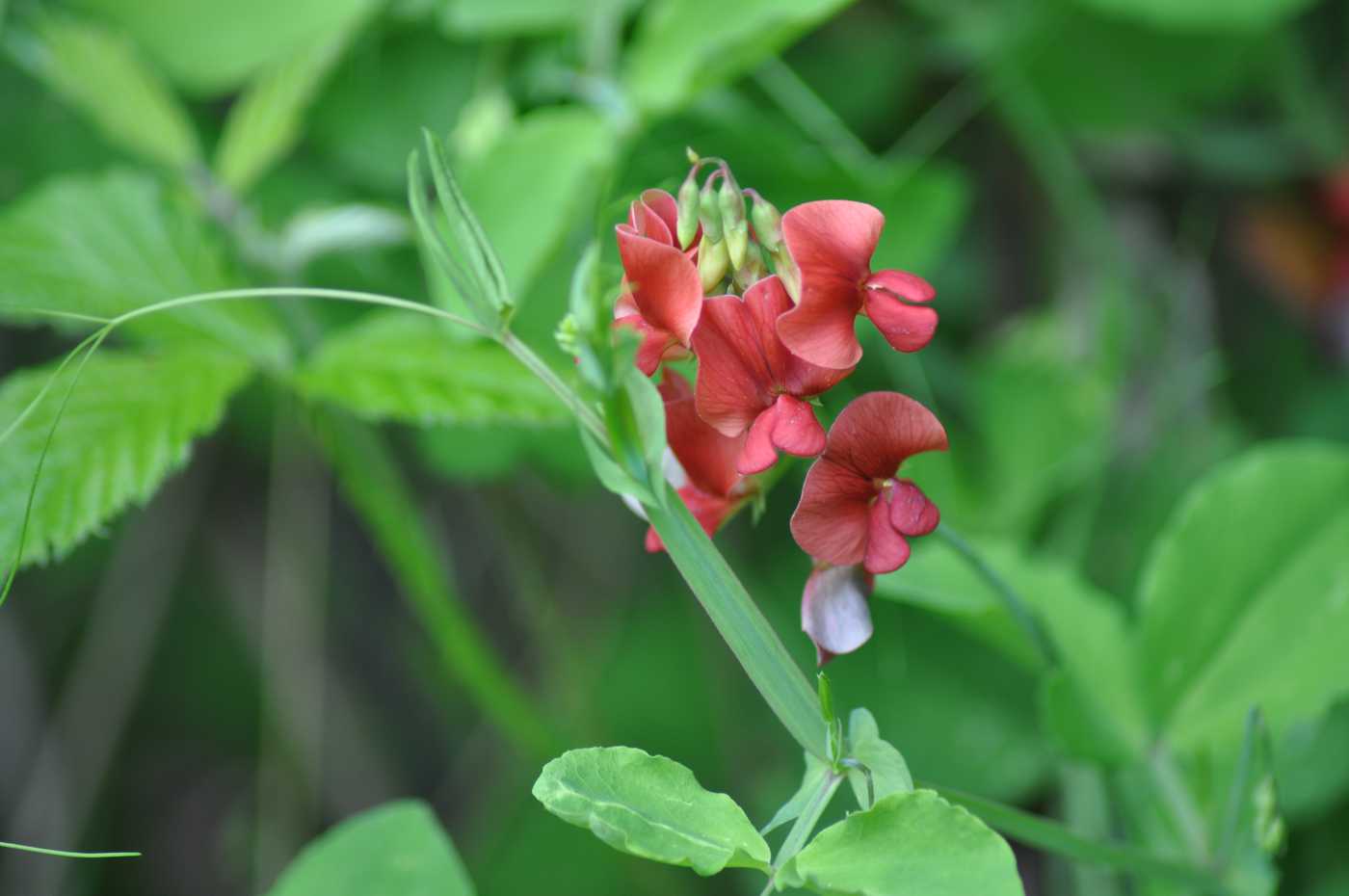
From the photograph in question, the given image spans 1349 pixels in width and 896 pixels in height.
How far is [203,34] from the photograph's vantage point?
136 cm

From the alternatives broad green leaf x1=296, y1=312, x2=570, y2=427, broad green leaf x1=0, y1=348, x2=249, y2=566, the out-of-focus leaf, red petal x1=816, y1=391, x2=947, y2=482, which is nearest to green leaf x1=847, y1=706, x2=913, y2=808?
red petal x1=816, y1=391, x2=947, y2=482

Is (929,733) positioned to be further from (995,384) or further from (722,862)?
(722,862)

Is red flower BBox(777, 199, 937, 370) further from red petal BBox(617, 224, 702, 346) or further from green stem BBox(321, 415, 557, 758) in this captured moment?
green stem BBox(321, 415, 557, 758)

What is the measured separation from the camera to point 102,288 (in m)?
1.05

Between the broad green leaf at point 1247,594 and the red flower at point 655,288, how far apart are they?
538mm

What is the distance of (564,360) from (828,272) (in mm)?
506

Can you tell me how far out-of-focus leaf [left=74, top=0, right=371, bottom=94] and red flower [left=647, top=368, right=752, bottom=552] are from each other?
85 cm

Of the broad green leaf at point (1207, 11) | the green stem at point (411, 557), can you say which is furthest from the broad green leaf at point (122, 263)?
the broad green leaf at point (1207, 11)

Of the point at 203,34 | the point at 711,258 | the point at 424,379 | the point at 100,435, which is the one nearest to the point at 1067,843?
the point at 711,258

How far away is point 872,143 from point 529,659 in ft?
3.13

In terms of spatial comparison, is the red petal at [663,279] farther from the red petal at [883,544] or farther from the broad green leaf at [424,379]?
the broad green leaf at [424,379]

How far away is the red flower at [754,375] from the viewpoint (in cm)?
63

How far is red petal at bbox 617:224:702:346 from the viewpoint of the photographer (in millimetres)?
607

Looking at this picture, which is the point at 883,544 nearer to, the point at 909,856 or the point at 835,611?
the point at 835,611
